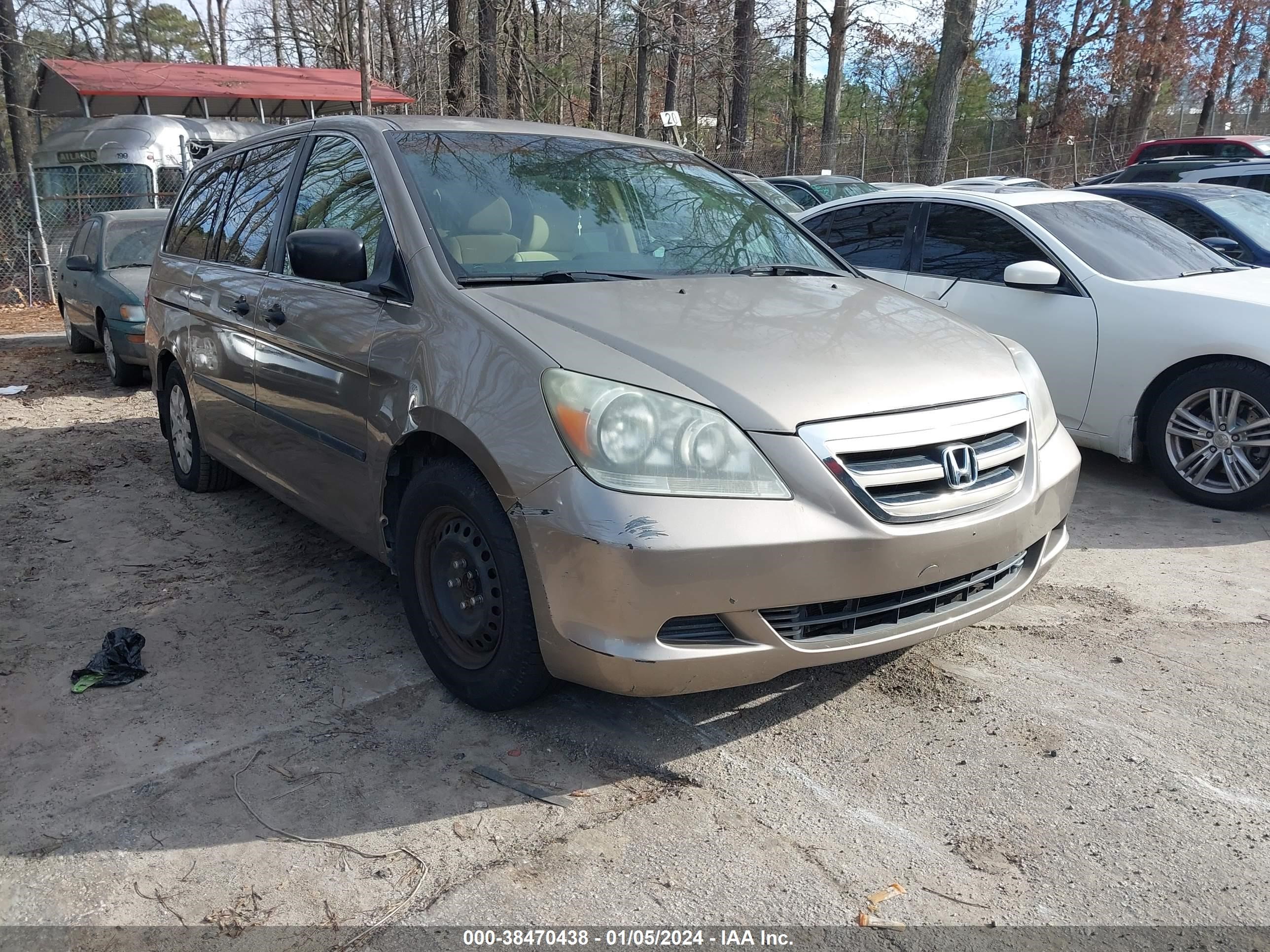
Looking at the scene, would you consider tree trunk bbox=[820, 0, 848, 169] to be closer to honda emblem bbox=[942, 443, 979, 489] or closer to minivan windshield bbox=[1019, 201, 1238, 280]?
minivan windshield bbox=[1019, 201, 1238, 280]

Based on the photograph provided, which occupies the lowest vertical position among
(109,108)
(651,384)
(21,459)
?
(21,459)

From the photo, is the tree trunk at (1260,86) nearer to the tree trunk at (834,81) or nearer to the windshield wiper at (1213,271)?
the tree trunk at (834,81)

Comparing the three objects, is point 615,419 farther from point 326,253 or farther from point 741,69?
point 741,69

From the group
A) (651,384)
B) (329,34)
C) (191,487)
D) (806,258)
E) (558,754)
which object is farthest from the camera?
(329,34)

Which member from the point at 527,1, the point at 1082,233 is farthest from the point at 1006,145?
the point at 1082,233

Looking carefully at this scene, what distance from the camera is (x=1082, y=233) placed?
6.03m

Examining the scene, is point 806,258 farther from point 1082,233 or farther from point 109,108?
point 109,108

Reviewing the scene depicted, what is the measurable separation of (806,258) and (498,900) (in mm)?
2858

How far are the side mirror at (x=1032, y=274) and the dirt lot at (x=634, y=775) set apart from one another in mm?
1881

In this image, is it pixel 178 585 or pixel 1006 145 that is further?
pixel 1006 145

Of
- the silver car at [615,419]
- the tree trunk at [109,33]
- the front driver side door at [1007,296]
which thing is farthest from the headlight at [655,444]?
the tree trunk at [109,33]

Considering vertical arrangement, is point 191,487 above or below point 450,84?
below

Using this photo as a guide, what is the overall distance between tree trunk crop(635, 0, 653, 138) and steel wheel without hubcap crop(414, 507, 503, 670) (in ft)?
54.7

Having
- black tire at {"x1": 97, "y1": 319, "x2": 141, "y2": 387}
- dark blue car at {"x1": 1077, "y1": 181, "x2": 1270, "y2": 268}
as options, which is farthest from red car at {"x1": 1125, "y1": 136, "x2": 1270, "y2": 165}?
black tire at {"x1": 97, "y1": 319, "x2": 141, "y2": 387}
